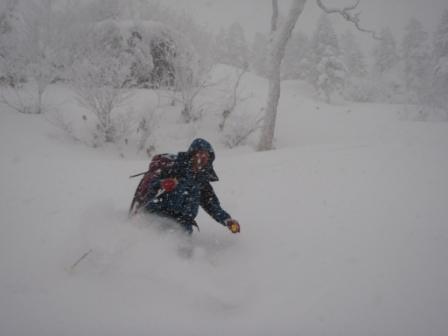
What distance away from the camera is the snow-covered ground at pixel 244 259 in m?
2.28

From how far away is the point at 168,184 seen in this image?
9.41 ft

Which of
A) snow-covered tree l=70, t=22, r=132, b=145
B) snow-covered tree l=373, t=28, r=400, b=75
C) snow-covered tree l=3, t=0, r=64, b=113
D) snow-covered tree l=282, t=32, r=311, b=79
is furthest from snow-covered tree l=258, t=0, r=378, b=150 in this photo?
snow-covered tree l=373, t=28, r=400, b=75

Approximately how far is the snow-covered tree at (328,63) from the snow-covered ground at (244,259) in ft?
78.3

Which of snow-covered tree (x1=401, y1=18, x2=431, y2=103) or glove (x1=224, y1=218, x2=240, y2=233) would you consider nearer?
glove (x1=224, y1=218, x2=240, y2=233)

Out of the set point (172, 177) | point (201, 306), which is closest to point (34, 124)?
point (172, 177)

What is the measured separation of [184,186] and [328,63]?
28.5m

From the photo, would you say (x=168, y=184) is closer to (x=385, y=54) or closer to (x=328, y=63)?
(x=328, y=63)

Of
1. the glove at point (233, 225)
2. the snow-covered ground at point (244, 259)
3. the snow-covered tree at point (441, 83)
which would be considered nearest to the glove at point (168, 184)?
the snow-covered ground at point (244, 259)

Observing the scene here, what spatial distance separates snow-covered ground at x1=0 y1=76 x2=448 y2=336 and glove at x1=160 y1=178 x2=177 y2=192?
489mm

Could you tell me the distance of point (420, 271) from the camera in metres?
2.73

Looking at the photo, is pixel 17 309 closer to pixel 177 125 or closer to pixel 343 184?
pixel 343 184

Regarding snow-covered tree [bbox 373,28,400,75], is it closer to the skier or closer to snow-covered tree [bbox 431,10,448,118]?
snow-covered tree [bbox 431,10,448,118]

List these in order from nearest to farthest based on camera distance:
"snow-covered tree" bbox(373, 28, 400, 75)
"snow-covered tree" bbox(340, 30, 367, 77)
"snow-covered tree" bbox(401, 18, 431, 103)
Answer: "snow-covered tree" bbox(401, 18, 431, 103), "snow-covered tree" bbox(373, 28, 400, 75), "snow-covered tree" bbox(340, 30, 367, 77)

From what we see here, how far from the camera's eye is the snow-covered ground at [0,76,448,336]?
89.6 inches
